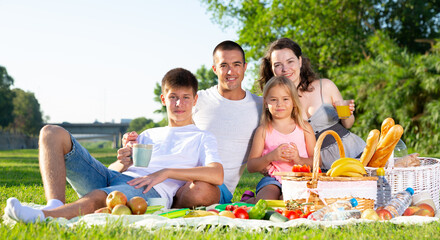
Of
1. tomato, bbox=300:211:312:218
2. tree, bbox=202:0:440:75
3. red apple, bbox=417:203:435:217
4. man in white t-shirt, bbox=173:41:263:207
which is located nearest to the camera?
tomato, bbox=300:211:312:218

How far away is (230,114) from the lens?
507cm

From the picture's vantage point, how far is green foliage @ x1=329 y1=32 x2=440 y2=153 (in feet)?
48.6

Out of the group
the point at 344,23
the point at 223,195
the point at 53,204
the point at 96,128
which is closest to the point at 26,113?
the point at 96,128

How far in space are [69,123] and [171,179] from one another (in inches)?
2568

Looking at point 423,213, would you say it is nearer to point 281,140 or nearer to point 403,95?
point 281,140

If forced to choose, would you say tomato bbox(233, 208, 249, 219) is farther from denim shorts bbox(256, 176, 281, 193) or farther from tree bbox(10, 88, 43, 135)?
tree bbox(10, 88, 43, 135)

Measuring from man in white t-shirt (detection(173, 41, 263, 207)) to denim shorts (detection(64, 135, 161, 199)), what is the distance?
1320mm

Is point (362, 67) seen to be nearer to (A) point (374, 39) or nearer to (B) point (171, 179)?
(A) point (374, 39)

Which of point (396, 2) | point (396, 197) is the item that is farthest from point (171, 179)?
point (396, 2)

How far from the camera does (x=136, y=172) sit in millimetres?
4070

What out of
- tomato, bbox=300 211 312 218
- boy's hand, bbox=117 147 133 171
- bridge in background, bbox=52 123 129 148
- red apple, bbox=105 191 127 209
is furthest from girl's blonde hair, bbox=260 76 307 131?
bridge in background, bbox=52 123 129 148

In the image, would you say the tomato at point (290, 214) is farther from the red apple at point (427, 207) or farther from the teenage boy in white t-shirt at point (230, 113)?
the teenage boy in white t-shirt at point (230, 113)

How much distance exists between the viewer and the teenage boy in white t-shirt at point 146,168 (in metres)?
3.31

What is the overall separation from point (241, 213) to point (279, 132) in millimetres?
1665
